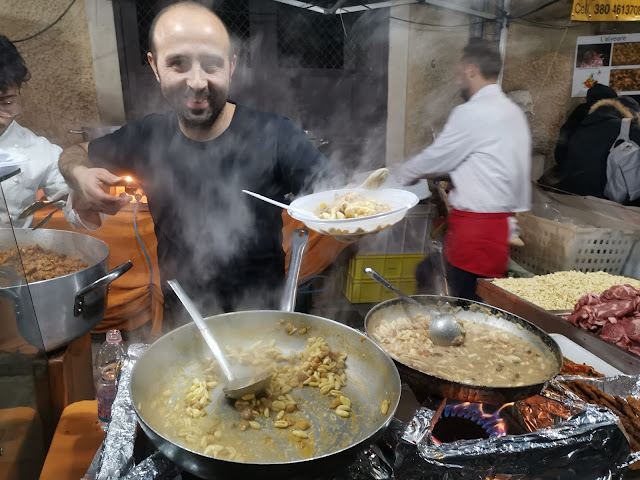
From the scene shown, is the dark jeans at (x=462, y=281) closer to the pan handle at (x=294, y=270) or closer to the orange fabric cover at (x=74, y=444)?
the pan handle at (x=294, y=270)

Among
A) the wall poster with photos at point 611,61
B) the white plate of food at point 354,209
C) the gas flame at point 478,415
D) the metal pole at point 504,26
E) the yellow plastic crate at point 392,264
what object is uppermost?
the metal pole at point 504,26

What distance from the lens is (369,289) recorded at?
4.17m

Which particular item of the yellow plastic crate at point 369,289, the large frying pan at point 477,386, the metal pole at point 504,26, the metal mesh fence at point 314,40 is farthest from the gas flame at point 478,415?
the metal pole at point 504,26

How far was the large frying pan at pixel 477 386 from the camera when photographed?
107 centimetres

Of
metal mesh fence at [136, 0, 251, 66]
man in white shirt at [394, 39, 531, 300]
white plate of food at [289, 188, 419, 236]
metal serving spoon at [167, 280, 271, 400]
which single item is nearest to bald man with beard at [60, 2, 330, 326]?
white plate of food at [289, 188, 419, 236]

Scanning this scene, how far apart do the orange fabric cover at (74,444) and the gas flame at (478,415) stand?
104cm

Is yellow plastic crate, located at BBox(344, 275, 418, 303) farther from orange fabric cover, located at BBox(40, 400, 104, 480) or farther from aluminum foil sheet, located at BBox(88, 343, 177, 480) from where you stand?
aluminum foil sheet, located at BBox(88, 343, 177, 480)

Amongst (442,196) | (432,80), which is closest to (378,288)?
(442,196)

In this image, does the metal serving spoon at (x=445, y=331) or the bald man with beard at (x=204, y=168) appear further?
the bald man with beard at (x=204, y=168)

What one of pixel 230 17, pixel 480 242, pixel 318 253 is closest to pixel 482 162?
pixel 480 242

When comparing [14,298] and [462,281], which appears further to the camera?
[462,281]

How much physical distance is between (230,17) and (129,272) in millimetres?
2128

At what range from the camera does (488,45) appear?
2.92 metres

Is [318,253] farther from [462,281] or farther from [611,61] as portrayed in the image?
[611,61]
